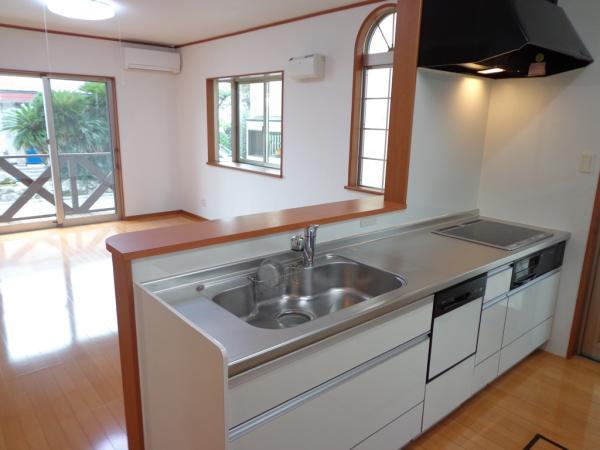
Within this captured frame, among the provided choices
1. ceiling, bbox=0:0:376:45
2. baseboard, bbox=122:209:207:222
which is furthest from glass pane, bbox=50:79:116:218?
ceiling, bbox=0:0:376:45

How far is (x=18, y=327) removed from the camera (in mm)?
3113

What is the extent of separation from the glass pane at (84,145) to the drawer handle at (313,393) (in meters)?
5.56

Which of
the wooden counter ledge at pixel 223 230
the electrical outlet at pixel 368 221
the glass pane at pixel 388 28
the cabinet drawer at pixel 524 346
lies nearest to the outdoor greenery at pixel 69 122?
the glass pane at pixel 388 28

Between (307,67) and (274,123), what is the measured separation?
117cm

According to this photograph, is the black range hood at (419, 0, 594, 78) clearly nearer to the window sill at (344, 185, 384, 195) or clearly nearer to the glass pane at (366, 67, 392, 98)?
the glass pane at (366, 67, 392, 98)

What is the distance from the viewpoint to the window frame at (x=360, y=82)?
375 centimetres

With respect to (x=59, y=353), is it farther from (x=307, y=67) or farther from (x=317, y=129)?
(x=307, y=67)

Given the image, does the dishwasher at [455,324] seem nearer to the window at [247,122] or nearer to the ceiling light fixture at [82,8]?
the window at [247,122]

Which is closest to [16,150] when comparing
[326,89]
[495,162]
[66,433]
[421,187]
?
[326,89]

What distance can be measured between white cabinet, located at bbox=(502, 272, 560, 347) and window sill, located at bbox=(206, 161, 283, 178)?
300 centimetres

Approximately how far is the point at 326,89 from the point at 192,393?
351cm

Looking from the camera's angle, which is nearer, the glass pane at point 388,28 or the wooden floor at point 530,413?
the wooden floor at point 530,413

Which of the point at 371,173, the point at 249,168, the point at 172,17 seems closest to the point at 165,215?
the point at 249,168

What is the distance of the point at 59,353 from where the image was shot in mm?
2799
